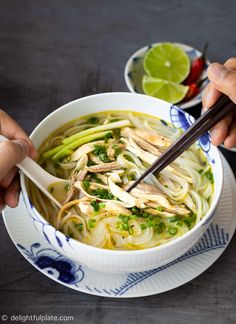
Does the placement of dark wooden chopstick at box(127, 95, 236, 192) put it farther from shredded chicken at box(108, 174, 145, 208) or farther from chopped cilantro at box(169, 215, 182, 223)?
chopped cilantro at box(169, 215, 182, 223)

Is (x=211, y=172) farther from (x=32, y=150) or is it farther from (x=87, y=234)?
(x=32, y=150)

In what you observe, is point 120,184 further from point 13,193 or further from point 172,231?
point 13,193

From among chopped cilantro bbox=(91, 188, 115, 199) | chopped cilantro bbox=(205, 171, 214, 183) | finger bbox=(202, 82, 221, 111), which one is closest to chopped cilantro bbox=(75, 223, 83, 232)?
chopped cilantro bbox=(91, 188, 115, 199)

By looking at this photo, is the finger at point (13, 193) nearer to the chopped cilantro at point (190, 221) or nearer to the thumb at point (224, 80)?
the chopped cilantro at point (190, 221)

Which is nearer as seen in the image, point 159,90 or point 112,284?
point 112,284

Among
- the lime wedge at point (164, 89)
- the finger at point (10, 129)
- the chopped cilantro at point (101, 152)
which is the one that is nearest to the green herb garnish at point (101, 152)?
the chopped cilantro at point (101, 152)

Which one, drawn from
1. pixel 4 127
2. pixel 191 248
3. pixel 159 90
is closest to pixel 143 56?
pixel 159 90

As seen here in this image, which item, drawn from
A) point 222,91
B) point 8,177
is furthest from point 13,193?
point 222,91
